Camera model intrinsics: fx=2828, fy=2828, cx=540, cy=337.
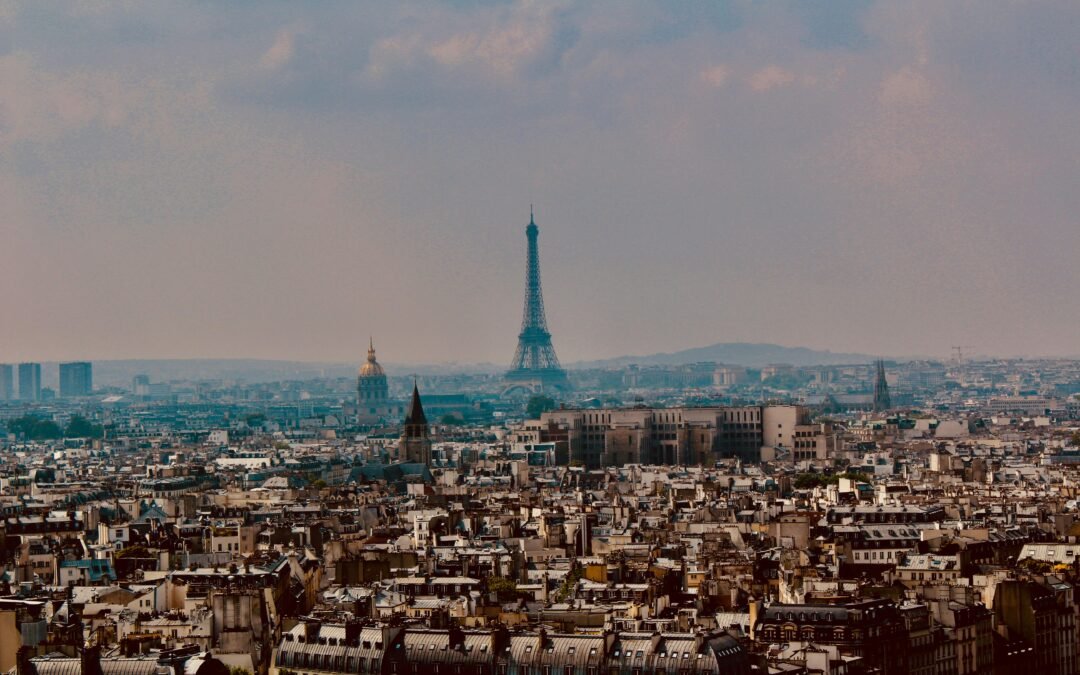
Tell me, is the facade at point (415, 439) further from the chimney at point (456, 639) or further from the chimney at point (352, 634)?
the chimney at point (456, 639)

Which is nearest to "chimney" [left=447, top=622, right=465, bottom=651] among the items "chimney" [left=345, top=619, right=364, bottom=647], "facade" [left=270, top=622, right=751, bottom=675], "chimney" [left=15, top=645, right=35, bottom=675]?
"facade" [left=270, top=622, right=751, bottom=675]

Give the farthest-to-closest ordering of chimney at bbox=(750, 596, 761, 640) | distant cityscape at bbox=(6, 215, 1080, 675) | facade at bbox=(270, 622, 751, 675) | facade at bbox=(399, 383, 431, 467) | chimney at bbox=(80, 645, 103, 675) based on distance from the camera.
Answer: facade at bbox=(399, 383, 431, 467) → chimney at bbox=(750, 596, 761, 640) → distant cityscape at bbox=(6, 215, 1080, 675) → facade at bbox=(270, 622, 751, 675) → chimney at bbox=(80, 645, 103, 675)

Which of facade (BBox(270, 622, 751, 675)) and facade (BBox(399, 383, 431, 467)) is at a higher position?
facade (BBox(399, 383, 431, 467))

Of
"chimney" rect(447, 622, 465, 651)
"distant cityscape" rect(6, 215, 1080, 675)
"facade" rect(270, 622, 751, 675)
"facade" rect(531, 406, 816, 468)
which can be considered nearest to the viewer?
"facade" rect(270, 622, 751, 675)

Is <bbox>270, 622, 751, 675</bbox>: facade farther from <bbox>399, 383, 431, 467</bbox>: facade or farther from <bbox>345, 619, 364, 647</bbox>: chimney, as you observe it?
<bbox>399, 383, 431, 467</bbox>: facade

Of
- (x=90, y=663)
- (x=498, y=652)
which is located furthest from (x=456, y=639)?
(x=90, y=663)

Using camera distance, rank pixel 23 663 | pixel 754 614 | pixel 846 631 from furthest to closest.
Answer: pixel 754 614
pixel 846 631
pixel 23 663

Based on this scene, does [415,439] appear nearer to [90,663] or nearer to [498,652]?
[498,652]

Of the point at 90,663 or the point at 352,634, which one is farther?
the point at 352,634

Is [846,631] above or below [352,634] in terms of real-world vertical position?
below
